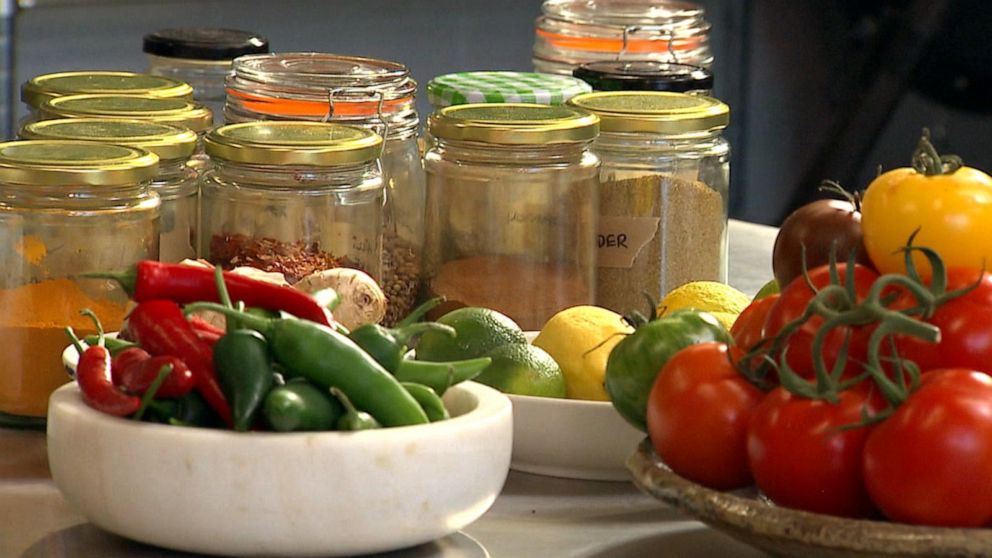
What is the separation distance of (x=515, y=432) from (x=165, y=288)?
253 millimetres

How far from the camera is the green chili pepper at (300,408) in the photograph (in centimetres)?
90

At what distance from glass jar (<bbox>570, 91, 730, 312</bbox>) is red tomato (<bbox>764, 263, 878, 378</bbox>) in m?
0.43

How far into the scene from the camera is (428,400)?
96cm

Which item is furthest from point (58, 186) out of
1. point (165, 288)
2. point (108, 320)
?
point (165, 288)

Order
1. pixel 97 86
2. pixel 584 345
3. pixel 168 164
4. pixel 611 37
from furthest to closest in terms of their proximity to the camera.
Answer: pixel 611 37 < pixel 97 86 < pixel 168 164 < pixel 584 345

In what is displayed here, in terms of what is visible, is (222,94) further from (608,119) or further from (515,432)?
(515,432)

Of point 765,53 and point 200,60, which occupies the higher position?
point 200,60

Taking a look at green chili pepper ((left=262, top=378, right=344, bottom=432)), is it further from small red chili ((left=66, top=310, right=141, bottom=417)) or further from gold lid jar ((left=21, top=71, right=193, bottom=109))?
gold lid jar ((left=21, top=71, right=193, bottom=109))

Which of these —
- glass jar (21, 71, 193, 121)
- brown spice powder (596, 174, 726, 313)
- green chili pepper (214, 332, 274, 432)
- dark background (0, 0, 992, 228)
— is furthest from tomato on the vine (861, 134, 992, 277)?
dark background (0, 0, 992, 228)

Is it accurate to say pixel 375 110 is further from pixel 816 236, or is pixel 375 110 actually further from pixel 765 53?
pixel 765 53

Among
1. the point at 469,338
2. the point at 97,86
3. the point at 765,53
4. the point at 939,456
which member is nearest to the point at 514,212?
the point at 469,338

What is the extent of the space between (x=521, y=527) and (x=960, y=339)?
0.94 feet

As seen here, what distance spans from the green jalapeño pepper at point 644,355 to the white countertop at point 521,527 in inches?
2.8

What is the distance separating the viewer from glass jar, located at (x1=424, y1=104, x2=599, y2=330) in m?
1.30
